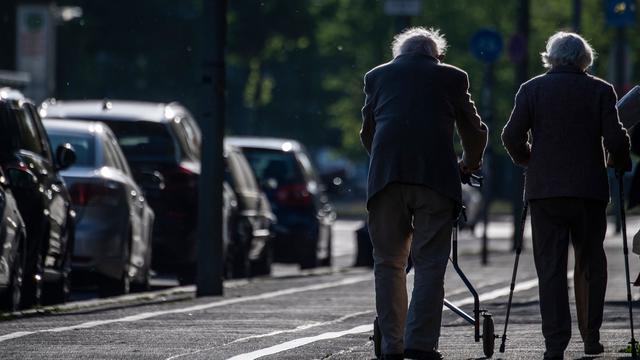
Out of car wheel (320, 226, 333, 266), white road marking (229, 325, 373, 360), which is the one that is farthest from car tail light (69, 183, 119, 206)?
car wheel (320, 226, 333, 266)

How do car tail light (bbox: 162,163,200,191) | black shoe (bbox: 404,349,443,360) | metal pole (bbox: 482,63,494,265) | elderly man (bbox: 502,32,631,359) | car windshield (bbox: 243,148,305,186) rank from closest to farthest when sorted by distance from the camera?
1. black shoe (bbox: 404,349,443,360)
2. elderly man (bbox: 502,32,631,359)
3. car tail light (bbox: 162,163,200,191)
4. car windshield (bbox: 243,148,305,186)
5. metal pole (bbox: 482,63,494,265)

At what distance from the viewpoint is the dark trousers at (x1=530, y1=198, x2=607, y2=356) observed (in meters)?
9.77

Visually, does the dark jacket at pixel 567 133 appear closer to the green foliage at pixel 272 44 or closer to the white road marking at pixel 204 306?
the white road marking at pixel 204 306

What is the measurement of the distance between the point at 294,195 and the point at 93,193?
805 centimetres

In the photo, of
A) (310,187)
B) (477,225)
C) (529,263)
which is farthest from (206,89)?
(477,225)

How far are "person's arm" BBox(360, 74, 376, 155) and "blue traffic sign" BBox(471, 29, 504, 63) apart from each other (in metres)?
17.8

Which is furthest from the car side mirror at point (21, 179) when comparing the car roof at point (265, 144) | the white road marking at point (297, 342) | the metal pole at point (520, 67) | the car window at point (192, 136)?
the metal pole at point (520, 67)

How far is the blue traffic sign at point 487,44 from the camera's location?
27.7 meters

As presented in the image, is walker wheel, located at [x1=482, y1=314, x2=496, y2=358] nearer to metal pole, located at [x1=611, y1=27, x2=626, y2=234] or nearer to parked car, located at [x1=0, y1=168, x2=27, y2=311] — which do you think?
parked car, located at [x1=0, y1=168, x2=27, y2=311]

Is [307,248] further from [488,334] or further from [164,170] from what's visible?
[488,334]

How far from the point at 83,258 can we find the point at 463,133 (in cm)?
720

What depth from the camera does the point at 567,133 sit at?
9.91 meters

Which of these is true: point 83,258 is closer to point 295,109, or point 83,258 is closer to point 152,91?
point 152,91

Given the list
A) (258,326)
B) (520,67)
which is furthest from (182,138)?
(520,67)
